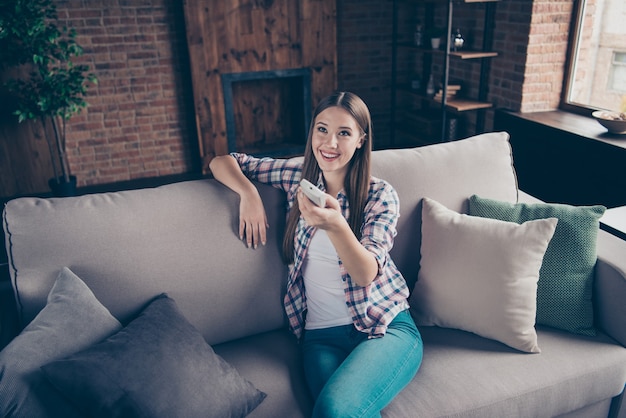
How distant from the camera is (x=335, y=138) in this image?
1.59 metres

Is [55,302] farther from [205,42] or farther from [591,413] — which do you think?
A: [205,42]

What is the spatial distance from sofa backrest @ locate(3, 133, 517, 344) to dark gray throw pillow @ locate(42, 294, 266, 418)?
6.1 inches

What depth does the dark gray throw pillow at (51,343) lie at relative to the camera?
112 cm

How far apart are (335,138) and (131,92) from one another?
3.40 m

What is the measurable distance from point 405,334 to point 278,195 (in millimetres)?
619

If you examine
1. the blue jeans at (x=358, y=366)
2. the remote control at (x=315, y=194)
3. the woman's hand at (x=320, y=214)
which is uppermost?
the remote control at (x=315, y=194)

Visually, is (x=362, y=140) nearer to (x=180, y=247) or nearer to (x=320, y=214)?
(x=320, y=214)

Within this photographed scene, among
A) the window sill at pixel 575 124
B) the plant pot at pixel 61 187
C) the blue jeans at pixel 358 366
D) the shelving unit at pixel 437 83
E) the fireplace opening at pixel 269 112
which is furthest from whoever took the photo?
the fireplace opening at pixel 269 112

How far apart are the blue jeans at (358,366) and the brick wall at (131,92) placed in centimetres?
351

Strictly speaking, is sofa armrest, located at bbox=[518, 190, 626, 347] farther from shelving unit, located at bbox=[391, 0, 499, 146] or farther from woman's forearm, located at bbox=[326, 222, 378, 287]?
shelving unit, located at bbox=[391, 0, 499, 146]

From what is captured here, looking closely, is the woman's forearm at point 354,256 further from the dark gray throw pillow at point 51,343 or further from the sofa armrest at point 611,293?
the sofa armrest at point 611,293

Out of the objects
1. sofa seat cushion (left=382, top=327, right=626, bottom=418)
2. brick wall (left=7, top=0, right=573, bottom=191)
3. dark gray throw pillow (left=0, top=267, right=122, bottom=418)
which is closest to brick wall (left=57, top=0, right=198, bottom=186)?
brick wall (left=7, top=0, right=573, bottom=191)

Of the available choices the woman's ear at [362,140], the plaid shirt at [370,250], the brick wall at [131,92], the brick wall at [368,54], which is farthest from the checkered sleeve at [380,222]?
the brick wall at [368,54]

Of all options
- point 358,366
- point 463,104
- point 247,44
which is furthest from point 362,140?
point 247,44
